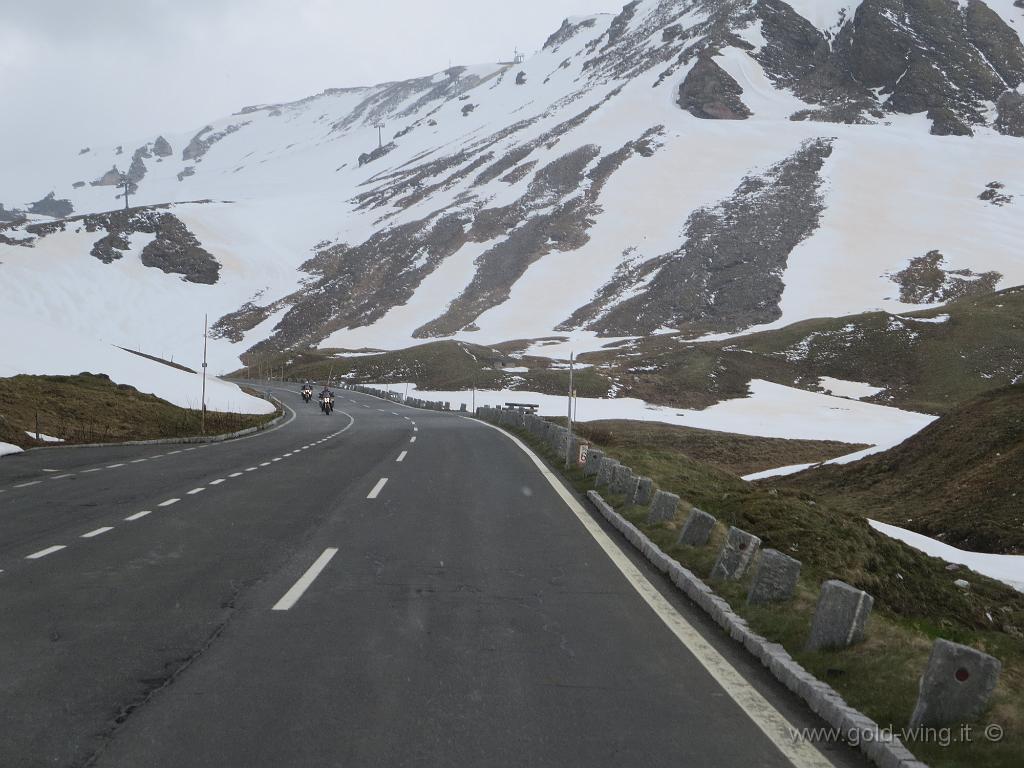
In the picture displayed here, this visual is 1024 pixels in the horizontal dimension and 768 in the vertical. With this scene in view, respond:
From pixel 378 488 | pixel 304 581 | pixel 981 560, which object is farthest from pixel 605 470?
pixel 304 581

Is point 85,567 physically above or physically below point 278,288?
below

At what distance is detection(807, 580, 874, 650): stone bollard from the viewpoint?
6102 mm

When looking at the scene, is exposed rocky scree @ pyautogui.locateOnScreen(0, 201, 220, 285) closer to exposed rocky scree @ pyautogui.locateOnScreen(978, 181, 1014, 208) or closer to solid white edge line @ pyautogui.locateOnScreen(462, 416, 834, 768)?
exposed rocky scree @ pyautogui.locateOnScreen(978, 181, 1014, 208)

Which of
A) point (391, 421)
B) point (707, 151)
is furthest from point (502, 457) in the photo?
point (707, 151)

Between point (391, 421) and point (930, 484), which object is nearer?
point (930, 484)

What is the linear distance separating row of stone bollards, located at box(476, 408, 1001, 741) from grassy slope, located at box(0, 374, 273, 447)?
23.6 m

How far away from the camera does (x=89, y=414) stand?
34.1 metres

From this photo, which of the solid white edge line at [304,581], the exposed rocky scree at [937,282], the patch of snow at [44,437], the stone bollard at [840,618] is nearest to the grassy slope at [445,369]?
the patch of snow at [44,437]

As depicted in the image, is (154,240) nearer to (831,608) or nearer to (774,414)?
(774,414)

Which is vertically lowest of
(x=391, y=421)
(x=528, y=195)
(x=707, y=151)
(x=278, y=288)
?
(x=391, y=421)

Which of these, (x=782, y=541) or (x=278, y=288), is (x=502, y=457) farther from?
(x=278, y=288)

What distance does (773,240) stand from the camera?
119m

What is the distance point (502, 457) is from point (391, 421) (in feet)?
68.6

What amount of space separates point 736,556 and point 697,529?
1868 mm
